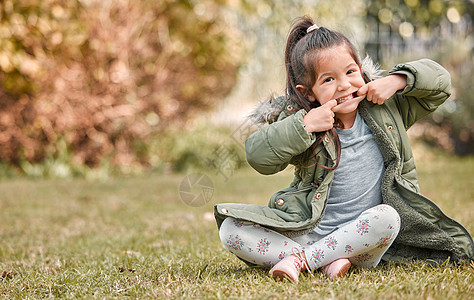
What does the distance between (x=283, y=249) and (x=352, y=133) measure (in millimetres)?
563

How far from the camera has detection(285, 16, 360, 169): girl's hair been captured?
7.14 ft

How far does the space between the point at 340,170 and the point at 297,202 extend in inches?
9.0

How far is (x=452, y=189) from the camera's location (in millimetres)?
5355

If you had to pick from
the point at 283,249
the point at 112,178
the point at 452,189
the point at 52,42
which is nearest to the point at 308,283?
the point at 283,249

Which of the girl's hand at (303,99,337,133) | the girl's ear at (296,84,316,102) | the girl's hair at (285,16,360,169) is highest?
the girl's hair at (285,16,360,169)

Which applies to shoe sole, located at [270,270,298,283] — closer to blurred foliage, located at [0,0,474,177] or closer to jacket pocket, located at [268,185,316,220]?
jacket pocket, located at [268,185,316,220]

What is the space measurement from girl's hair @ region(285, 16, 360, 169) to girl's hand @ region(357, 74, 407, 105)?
0.13m

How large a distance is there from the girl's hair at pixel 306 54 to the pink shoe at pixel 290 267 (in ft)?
1.27

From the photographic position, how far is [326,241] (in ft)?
6.97

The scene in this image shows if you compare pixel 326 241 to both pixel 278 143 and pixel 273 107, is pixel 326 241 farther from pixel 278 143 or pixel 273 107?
pixel 273 107

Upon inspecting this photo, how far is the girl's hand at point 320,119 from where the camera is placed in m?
2.10

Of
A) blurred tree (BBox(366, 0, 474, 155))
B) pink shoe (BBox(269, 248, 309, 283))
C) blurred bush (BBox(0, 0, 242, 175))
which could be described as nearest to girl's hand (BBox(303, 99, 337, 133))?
pink shoe (BBox(269, 248, 309, 283))

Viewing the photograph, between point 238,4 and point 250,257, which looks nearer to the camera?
point 250,257

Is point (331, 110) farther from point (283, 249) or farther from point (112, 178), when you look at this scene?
point (112, 178)
